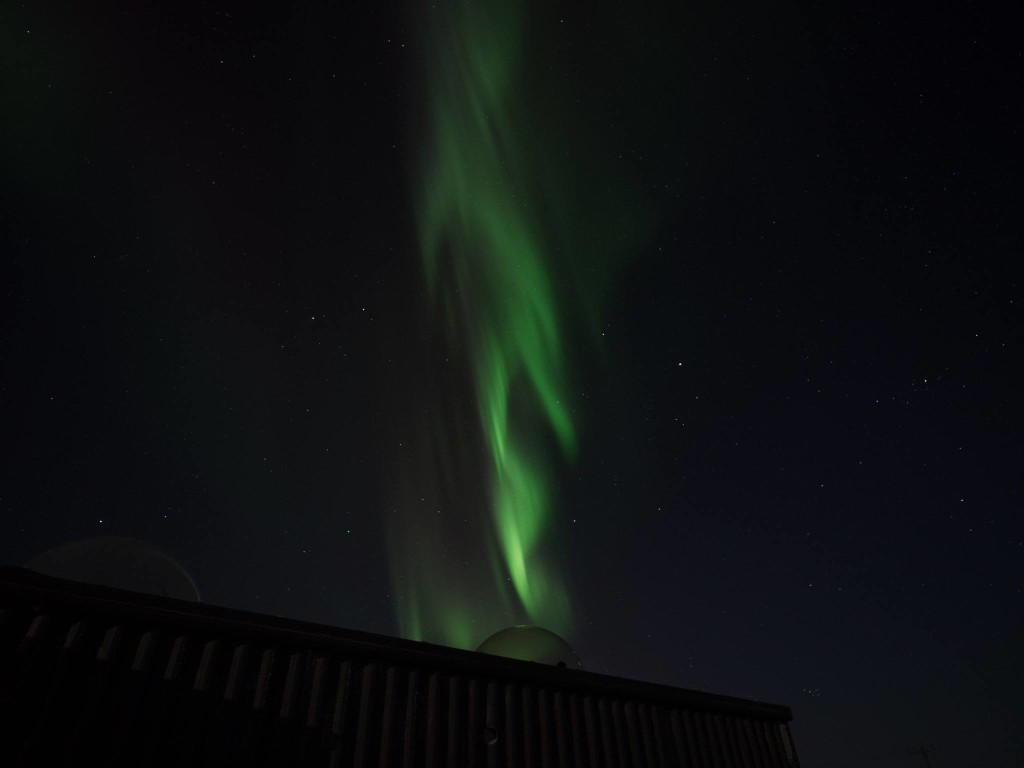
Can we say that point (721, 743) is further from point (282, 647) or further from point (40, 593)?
point (40, 593)

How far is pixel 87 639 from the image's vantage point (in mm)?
2822

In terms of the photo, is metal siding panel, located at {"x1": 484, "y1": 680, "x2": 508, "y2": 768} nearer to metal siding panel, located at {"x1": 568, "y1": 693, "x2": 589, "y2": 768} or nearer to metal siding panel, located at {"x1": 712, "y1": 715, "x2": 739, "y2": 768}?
metal siding panel, located at {"x1": 568, "y1": 693, "x2": 589, "y2": 768}

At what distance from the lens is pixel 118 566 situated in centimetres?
670

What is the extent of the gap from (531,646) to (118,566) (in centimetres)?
514

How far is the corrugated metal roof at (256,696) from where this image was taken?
2.67 metres

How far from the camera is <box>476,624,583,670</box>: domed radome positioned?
8.19 meters

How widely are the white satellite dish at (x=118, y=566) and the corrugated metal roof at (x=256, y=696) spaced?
3.97 m

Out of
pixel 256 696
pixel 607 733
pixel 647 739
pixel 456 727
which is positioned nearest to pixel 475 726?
pixel 456 727

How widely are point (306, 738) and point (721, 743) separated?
3281 mm

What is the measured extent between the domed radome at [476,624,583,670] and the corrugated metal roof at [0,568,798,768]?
4.14 meters

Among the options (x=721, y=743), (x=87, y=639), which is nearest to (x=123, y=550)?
(x=87, y=639)

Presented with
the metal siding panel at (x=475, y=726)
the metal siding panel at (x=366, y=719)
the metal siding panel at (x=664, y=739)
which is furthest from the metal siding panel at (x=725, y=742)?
the metal siding panel at (x=366, y=719)

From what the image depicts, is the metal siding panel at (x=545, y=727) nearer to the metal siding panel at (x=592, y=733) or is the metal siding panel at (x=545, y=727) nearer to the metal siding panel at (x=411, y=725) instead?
the metal siding panel at (x=592, y=733)

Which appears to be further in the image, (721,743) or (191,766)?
(721,743)
